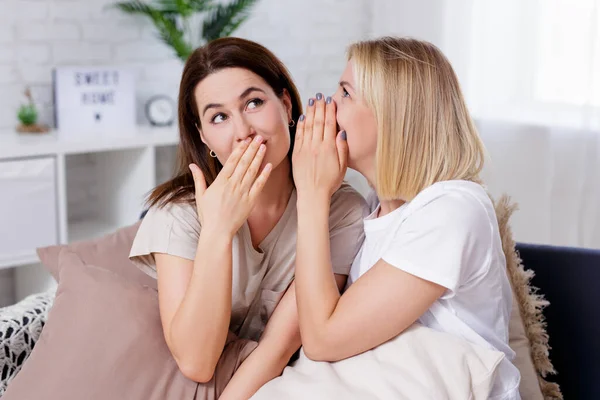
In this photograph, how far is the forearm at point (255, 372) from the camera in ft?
5.01

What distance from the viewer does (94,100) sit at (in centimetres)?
323

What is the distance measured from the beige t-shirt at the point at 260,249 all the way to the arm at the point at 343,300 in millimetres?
206

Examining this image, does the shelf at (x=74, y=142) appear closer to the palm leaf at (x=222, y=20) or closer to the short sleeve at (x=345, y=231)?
the palm leaf at (x=222, y=20)

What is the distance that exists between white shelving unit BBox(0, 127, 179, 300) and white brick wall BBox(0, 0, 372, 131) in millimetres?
281

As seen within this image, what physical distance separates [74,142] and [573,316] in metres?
1.85

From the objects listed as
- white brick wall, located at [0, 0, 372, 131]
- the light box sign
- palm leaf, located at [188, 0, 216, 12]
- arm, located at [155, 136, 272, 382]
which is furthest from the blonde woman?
white brick wall, located at [0, 0, 372, 131]

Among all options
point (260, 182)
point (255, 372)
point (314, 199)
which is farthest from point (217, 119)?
point (255, 372)

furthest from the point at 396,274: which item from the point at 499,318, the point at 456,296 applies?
the point at 499,318

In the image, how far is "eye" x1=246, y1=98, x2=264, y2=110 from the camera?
1.58 m

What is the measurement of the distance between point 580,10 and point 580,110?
385mm

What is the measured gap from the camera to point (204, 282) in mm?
1465

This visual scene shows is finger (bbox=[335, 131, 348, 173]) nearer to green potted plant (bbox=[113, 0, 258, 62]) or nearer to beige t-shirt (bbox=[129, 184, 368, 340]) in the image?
beige t-shirt (bbox=[129, 184, 368, 340])

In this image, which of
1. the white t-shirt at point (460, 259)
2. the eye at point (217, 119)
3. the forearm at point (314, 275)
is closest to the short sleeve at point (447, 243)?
the white t-shirt at point (460, 259)

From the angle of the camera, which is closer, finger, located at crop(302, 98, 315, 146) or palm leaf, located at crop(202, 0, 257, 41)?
finger, located at crop(302, 98, 315, 146)
